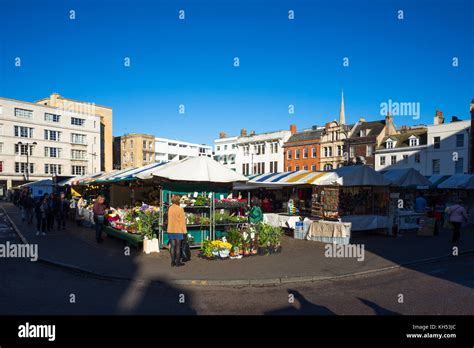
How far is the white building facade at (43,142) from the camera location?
208ft

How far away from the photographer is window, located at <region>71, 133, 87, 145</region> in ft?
241

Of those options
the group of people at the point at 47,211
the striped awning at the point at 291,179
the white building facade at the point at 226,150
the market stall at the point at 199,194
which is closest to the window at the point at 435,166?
the striped awning at the point at 291,179

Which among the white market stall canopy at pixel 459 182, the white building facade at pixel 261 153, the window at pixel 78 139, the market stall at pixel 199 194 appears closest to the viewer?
the market stall at pixel 199 194

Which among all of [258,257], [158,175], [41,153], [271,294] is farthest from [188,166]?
[41,153]

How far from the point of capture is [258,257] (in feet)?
38.3

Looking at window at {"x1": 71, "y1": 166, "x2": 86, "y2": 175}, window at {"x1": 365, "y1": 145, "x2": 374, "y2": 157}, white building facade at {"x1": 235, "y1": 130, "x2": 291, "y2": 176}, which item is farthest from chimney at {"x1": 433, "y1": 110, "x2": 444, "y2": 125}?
window at {"x1": 71, "y1": 166, "x2": 86, "y2": 175}

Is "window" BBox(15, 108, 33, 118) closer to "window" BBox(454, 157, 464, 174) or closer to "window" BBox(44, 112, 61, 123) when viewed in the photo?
"window" BBox(44, 112, 61, 123)

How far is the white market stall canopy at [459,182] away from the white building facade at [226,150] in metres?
53.2

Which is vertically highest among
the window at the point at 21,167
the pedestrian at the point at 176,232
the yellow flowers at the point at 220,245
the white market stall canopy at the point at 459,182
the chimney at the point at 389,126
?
the chimney at the point at 389,126

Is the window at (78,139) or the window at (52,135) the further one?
the window at (78,139)

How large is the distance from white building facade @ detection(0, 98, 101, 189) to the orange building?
38105 millimetres

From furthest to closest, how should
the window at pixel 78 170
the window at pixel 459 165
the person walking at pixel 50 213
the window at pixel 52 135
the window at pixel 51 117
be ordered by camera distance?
the window at pixel 78 170
the window at pixel 51 117
the window at pixel 52 135
the window at pixel 459 165
the person walking at pixel 50 213

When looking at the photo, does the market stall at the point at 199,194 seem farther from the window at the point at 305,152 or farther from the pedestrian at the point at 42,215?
the window at the point at 305,152
